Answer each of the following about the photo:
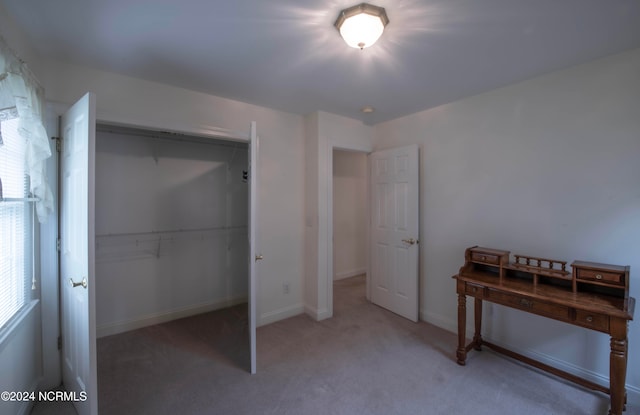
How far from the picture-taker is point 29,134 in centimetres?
149

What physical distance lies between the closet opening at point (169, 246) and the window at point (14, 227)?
0.95m

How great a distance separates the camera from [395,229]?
3.36 meters

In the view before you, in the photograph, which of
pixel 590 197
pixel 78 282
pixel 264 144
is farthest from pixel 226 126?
pixel 590 197

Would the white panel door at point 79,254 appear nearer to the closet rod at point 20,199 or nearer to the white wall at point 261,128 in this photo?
the closet rod at point 20,199

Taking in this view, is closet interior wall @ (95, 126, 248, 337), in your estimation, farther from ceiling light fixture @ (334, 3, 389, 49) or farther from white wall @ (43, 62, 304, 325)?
ceiling light fixture @ (334, 3, 389, 49)

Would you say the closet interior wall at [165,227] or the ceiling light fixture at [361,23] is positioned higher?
the ceiling light fixture at [361,23]

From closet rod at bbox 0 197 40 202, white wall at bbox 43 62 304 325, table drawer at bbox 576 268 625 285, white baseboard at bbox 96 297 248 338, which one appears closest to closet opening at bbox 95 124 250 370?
white baseboard at bbox 96 297 248 338

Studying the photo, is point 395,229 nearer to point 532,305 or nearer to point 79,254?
point 532,305

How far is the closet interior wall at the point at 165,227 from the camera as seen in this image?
2.76m

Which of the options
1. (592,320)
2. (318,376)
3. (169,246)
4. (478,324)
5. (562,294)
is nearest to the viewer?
(592,320)

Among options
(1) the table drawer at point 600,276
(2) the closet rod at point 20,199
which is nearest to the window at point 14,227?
(2) the closet rod at point 20,199

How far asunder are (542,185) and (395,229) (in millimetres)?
1510

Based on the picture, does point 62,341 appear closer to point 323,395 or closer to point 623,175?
point 323,395

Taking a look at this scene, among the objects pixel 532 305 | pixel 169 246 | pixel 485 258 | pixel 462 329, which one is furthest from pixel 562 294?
pixel 169 246
